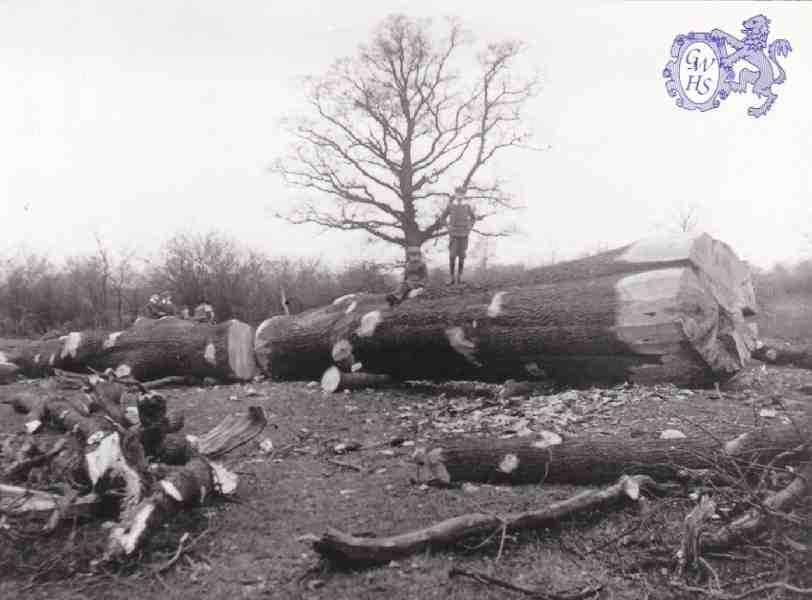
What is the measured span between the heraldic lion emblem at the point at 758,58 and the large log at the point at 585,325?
179 cm

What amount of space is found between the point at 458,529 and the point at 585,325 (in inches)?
115

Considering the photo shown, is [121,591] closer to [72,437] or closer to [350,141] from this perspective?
[72,437]

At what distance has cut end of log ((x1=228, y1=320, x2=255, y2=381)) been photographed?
23.4 feet

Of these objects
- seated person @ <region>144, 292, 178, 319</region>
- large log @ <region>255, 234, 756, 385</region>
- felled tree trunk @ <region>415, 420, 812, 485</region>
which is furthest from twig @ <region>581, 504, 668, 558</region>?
seated person @ <region>144, 292, 178, 319</region>

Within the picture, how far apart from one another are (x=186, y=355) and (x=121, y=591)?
4910 millimetres

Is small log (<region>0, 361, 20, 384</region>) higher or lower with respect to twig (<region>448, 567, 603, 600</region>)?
higher

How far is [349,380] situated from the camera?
6426mm

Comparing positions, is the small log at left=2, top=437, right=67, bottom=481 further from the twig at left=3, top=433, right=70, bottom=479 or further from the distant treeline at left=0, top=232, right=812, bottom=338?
the distant treeline at left=0, top=232, right=812, bottom=338

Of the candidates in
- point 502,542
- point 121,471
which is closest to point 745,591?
point 502,542

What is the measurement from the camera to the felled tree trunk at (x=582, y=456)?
3.30 metres

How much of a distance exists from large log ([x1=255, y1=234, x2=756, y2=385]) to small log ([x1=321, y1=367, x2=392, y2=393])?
10 cm

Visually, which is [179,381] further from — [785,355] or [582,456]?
[785,355]

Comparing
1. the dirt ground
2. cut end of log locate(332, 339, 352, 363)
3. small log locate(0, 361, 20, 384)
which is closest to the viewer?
the dirt ground

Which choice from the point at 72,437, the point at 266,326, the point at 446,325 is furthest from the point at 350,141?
the point at 72,437
